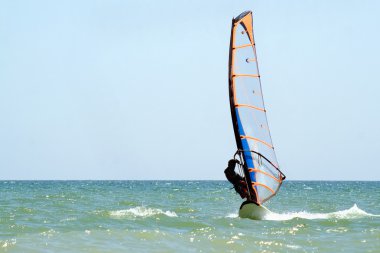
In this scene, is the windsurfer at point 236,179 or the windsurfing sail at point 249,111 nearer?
the windsurfing sail at point 249,111

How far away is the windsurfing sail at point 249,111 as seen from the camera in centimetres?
1440

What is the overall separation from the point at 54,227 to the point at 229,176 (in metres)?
3.92

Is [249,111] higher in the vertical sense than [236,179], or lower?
higher

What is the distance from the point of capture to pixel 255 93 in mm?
14742

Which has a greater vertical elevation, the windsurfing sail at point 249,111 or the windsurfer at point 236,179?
the windsurfing sail at point 249,111

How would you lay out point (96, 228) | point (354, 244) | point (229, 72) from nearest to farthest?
point (354, 244), point (96, 228), point (229, 72)

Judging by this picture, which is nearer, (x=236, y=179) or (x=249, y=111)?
(x=249, y=111)

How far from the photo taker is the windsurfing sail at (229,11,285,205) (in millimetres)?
14398

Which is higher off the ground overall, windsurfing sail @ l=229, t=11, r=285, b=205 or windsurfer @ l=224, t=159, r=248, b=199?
windsurfing sail @ l=229, t=11, r=285, b=205

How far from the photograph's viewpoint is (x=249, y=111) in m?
14.5

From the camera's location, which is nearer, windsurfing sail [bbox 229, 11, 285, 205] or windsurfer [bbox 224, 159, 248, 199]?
windsurfing sail [bbox 229, 11, 285, 205]

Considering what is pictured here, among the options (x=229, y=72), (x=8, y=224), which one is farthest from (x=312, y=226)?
(x=8, y=224)

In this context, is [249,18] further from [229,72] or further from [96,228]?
[96,228]

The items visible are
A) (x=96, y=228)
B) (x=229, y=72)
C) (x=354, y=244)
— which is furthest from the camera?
(x=229, y=72)
